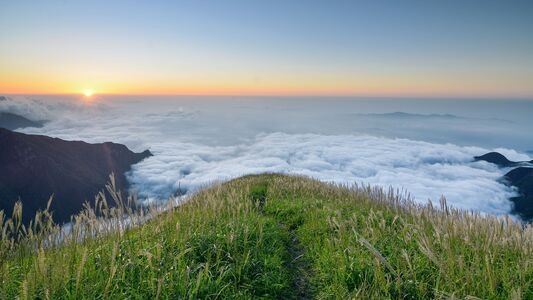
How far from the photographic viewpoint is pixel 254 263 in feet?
17.7

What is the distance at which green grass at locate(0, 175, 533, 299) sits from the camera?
12.0 feet

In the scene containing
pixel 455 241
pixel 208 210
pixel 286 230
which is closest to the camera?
pixel 455 241

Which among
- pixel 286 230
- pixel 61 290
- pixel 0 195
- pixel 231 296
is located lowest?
pixel 0 195

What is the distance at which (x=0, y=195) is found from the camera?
175000 millimetres

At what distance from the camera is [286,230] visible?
9227mm

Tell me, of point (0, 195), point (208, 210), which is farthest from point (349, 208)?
point (0, 195)

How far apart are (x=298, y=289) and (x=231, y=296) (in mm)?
1647

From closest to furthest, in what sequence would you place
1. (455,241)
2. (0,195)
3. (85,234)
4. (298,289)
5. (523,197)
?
(85,234) → (455,241) → (298,289) → (0,195) → (523,197)

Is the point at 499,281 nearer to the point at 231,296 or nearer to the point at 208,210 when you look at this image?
the point at 231,296

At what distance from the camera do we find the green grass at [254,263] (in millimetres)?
3662

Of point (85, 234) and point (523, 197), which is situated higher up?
point (85, 234)

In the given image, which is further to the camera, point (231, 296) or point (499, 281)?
point (231, 296)

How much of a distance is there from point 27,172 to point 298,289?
245149 mm

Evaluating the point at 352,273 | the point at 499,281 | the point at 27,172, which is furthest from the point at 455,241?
the point at 27,172
